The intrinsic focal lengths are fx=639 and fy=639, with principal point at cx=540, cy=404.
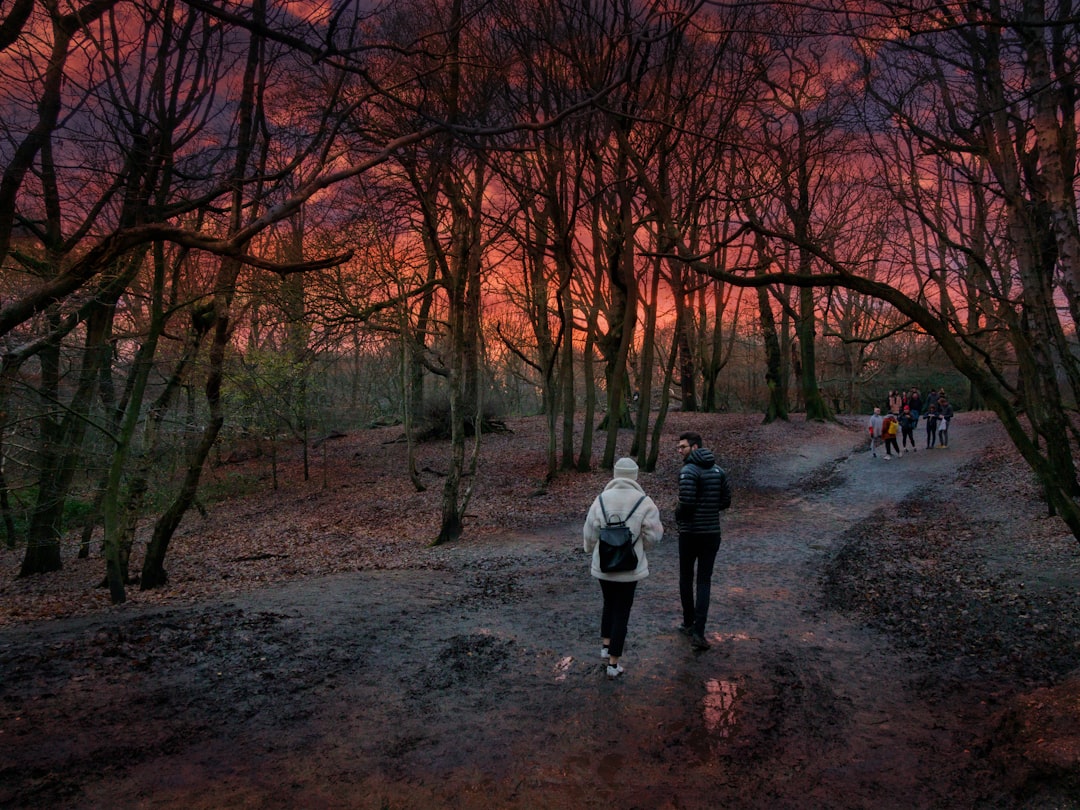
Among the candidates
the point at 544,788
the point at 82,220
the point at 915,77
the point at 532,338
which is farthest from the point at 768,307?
the point at 544,788

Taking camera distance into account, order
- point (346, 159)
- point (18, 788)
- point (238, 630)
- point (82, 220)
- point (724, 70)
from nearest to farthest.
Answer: point (18, 788)
point (238, 630)
point (82, 220)
point (346, 159)
point (724, 70)

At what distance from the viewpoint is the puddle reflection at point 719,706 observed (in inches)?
188

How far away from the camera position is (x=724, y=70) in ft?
52.5

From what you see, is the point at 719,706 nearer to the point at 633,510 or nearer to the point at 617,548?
the point at 617,548

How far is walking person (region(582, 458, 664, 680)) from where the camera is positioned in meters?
5.57

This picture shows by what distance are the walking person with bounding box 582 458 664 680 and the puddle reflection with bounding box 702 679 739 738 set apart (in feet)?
2.63

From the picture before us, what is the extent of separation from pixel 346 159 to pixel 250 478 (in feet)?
50.1

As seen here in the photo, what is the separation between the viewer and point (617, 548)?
17.9 feet

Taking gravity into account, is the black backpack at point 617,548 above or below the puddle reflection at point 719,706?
above

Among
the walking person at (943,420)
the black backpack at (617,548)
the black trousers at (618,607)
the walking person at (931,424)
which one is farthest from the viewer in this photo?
the walking person at (931,424)

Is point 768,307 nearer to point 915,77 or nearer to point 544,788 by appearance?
point 915,77

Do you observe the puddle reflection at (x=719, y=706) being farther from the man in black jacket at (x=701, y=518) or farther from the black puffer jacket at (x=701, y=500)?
the black puffer jacket at (x=701, y=500)

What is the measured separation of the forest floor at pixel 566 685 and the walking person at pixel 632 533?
1.32 feet

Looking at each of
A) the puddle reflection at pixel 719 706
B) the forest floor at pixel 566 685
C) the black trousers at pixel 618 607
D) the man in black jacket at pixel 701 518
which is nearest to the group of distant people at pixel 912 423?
the forest floor at pixel 566 685
